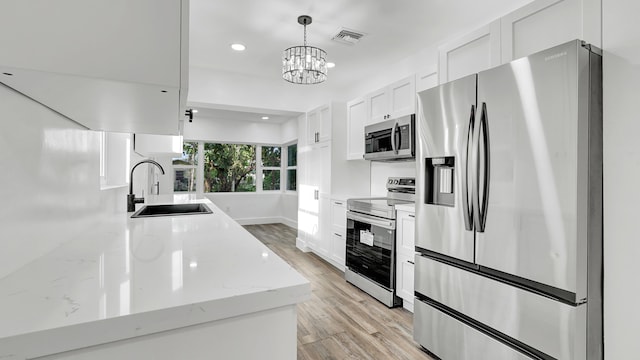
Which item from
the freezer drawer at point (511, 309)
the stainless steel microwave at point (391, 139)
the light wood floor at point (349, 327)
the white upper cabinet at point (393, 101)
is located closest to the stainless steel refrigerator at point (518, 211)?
the freezer drawer at point (511, 309)

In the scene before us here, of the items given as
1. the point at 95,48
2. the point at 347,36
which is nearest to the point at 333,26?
the point at 347,36

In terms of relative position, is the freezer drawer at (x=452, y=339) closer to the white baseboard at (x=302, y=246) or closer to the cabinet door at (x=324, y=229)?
the cabinet door at (x=324, y=229)

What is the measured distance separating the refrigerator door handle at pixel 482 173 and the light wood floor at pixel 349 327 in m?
1.03

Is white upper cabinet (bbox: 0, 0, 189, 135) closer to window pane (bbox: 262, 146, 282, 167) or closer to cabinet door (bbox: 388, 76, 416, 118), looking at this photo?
cabinet door (bbox: 388, 76, 416, 118)

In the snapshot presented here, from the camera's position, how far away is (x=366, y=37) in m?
3.22

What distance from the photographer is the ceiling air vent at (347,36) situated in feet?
9.95

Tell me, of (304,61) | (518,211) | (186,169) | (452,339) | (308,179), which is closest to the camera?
(518,211)

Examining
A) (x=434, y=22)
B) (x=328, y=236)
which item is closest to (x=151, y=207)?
(x=328, y=236)

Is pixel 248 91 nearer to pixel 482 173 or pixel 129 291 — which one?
pixel 482 173

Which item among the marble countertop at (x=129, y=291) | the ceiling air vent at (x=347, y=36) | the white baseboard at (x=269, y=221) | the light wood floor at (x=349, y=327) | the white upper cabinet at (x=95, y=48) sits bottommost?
the light wood floor at (x=349, y=327)

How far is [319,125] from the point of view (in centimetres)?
443

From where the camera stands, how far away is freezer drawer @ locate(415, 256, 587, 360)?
4.23 ft

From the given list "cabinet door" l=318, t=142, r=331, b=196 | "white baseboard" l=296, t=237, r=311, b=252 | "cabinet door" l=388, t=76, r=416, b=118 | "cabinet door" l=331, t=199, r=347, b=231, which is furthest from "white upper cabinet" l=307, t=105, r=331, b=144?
"white baseboard" l=296, t=237, r=311, b=252

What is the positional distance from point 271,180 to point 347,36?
4.98 meters
